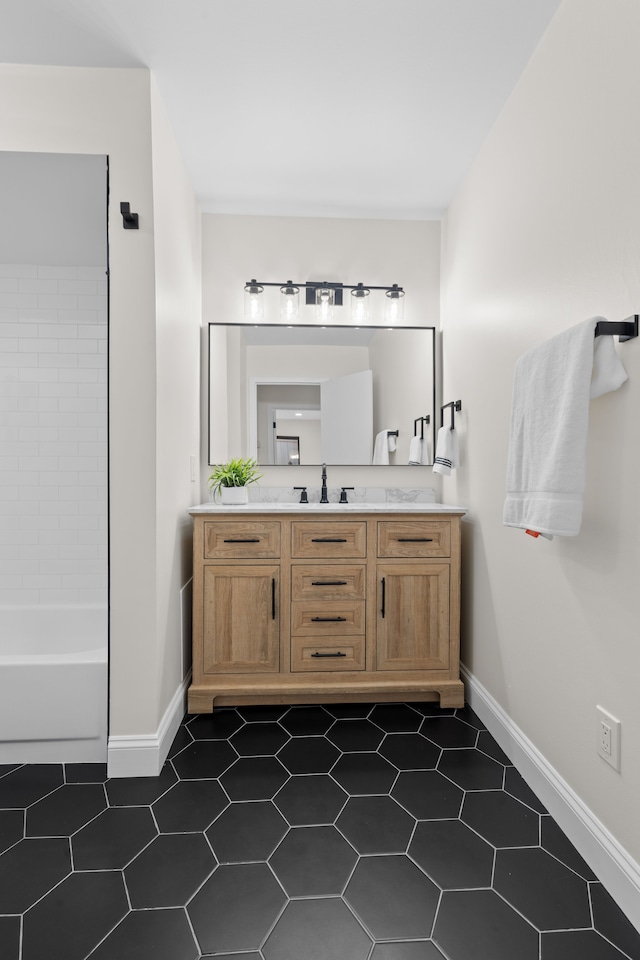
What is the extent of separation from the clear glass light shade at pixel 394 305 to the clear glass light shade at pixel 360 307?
110mm

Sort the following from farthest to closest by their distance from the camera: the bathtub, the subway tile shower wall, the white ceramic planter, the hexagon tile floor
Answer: the subway tile shower wall → the white ceramic planter → the bathtub → the hexagon tile floor

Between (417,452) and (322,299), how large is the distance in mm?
982

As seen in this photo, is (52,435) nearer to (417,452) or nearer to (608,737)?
(417,452)

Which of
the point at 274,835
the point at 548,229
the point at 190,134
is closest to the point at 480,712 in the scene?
the point at 274,835

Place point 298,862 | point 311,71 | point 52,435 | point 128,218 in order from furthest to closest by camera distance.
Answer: point 52,435
point 311,71
point 128,218
point 298,862

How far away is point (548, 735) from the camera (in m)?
1.60

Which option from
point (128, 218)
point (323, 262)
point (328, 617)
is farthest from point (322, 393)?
point (128, 218)

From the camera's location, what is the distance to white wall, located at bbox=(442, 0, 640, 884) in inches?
48.6

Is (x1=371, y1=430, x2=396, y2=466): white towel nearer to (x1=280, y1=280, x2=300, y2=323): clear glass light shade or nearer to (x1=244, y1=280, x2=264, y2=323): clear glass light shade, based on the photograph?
(x1=280, y1=280, x2=300, y2=323): clear glass light shade

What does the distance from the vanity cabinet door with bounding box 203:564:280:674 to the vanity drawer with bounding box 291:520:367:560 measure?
198 mm

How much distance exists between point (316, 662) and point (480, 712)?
0.72 meters

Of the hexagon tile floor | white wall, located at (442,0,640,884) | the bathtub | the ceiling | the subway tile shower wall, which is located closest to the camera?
the hexagon tile floor

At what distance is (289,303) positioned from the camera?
109 inches

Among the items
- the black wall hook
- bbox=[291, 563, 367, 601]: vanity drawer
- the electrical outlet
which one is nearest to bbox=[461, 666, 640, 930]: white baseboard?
the electrical outlet
